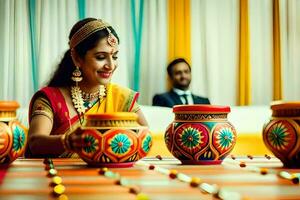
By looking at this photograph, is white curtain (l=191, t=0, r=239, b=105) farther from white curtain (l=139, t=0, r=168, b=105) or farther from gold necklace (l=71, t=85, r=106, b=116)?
gold necklace (l=71, t=85, r=106, b=116)

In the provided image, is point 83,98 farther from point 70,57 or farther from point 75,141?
point 75,141

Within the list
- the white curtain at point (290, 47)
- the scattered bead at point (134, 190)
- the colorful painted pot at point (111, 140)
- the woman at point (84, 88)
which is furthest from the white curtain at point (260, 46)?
the scattered bead at point (134, 190)

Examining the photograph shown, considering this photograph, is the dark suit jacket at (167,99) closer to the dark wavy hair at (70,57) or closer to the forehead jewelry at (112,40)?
the dark wavy hair at (70,57)

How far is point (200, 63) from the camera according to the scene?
524 centimetres

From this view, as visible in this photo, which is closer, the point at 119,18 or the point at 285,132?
the point at 285,132

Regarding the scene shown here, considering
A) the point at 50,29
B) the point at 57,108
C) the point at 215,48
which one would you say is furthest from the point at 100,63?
the point at 215,48

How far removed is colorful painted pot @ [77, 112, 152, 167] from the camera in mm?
1136

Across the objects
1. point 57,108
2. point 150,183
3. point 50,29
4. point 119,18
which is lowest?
point 150,183

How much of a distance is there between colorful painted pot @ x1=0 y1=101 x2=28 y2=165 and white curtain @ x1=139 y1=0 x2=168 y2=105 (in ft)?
12.9

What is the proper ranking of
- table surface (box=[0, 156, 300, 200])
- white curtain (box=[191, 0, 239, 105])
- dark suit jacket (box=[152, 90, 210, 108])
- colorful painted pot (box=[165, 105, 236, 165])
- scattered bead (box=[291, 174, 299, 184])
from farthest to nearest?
white curtain (box=[191, 0, 239, 105]) → dark suit jacket (box=[152, 90, 210, 108]) → colorful painted pot (box=[165, 105, 236, 165]) → scattered bead (box=[291, 174, 299, 184]) → table surface (box=[0, 156, 300, 200])

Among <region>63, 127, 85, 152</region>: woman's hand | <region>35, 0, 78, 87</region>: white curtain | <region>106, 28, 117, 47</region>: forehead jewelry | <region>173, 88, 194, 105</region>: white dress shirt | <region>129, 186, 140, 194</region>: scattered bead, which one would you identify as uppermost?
<region>35, 0, 78, 87</region>: white curtain

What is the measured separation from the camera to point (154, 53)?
512 cm

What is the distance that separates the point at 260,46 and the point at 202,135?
166 inches

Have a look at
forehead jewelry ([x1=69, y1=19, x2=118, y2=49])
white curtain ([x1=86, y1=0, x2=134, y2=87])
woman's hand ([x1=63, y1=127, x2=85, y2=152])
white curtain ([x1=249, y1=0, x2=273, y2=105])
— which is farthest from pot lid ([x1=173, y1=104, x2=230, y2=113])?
white curtain ([x1=249, y1=0, x2=273, y2=105])
